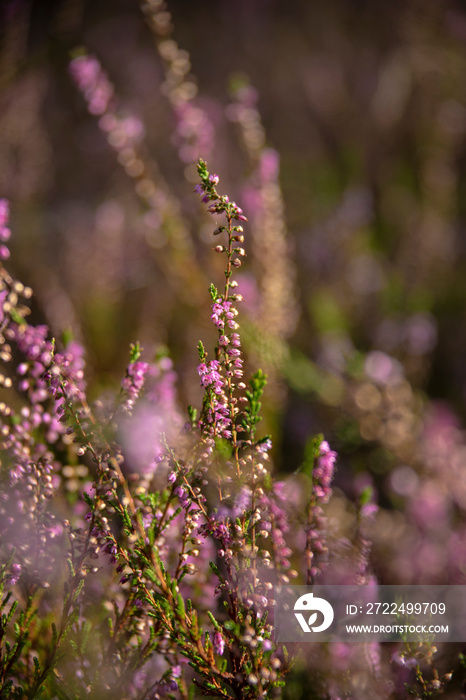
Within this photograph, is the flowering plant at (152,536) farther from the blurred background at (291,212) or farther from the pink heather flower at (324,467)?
the blurred background at (291,212)

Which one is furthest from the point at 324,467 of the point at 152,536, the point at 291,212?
the point at 291,212

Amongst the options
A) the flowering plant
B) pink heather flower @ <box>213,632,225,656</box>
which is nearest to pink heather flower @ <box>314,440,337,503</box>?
the flowering plant

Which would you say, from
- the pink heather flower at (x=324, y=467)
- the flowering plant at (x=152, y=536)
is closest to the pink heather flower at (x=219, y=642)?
the flowering plant at (x=152, y=536)

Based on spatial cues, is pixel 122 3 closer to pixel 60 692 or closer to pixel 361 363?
pixel 361 363

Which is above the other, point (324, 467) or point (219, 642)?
point (324, 467)

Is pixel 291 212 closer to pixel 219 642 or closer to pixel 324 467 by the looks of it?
pixel 324 467

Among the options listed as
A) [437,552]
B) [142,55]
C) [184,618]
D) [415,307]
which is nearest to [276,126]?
[142,55]
